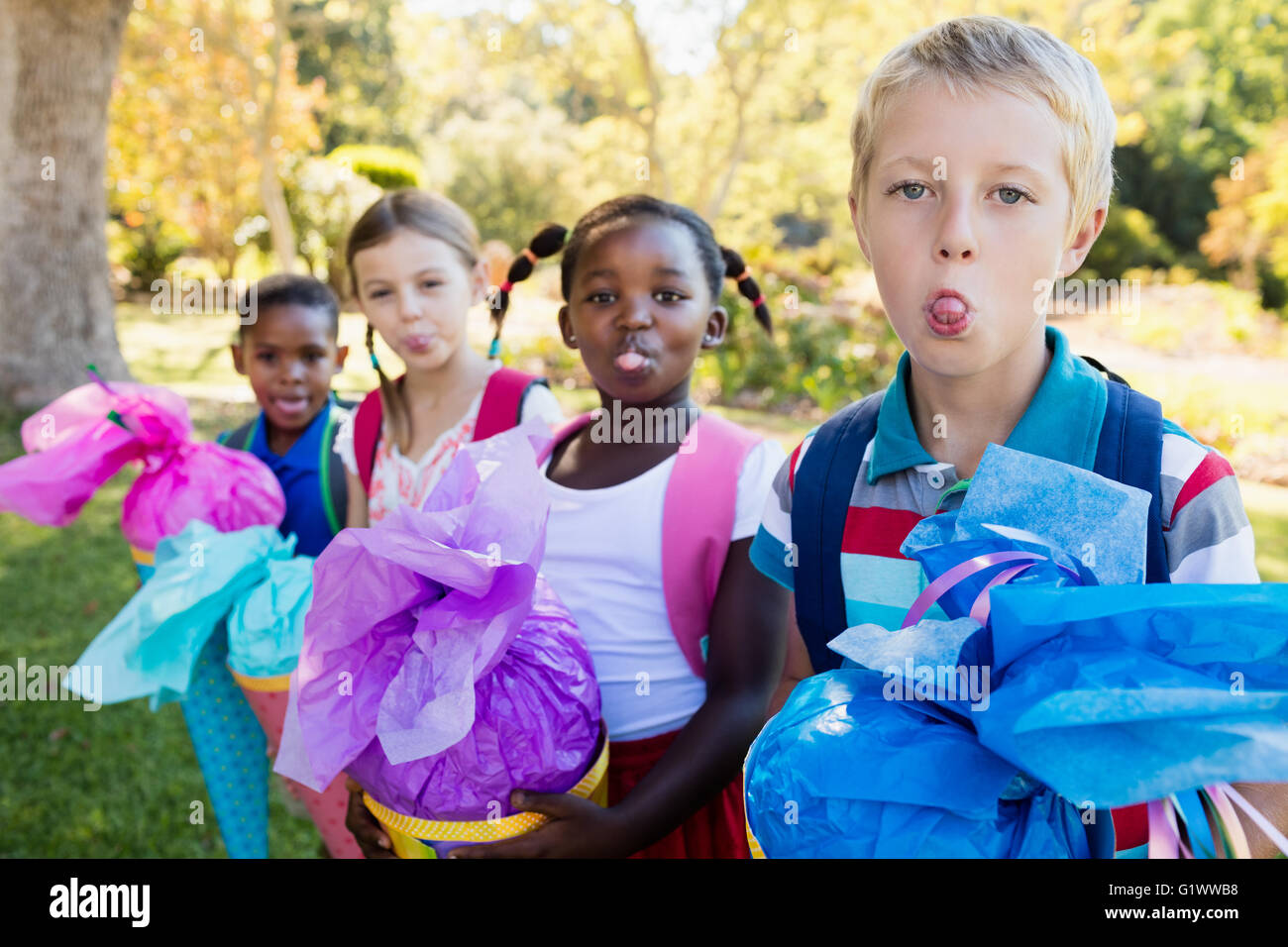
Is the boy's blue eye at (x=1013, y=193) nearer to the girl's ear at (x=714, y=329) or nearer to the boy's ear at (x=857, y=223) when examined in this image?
the boy's ear at (x=857, y=223)

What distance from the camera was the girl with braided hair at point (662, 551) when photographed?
67.3 inches

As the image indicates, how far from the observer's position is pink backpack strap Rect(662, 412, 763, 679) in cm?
179

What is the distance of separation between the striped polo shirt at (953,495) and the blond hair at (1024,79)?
8.8 inches

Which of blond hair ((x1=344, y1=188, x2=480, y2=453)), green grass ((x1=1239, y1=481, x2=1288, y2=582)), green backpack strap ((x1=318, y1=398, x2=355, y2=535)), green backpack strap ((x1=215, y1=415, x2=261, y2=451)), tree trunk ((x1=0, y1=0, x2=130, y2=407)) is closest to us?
blond hair ((x1=344, y1=188, x2=480, y2=453))

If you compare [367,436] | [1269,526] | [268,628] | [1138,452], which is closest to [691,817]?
[268,628]

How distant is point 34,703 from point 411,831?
3270 mm

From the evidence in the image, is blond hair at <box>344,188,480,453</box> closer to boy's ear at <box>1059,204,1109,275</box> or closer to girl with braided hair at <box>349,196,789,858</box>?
girl with braided hair at <box>349,196,789,858</box>

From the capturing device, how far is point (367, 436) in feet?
8.34

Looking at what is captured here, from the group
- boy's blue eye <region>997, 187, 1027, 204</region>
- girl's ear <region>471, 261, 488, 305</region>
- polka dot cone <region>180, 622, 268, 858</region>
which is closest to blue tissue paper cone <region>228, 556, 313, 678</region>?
Result: polka dot cone <region>180, 622, 268, 858</region>

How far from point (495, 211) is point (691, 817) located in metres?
20.9

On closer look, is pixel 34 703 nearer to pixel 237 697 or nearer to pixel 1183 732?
pixel 237 697

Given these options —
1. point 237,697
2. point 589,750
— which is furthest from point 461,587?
point 237,697

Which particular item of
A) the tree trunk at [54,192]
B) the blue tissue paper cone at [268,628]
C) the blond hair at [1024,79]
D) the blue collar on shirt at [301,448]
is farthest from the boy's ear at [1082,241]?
the tree trunk at [54,192]

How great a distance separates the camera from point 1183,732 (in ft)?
2.75
